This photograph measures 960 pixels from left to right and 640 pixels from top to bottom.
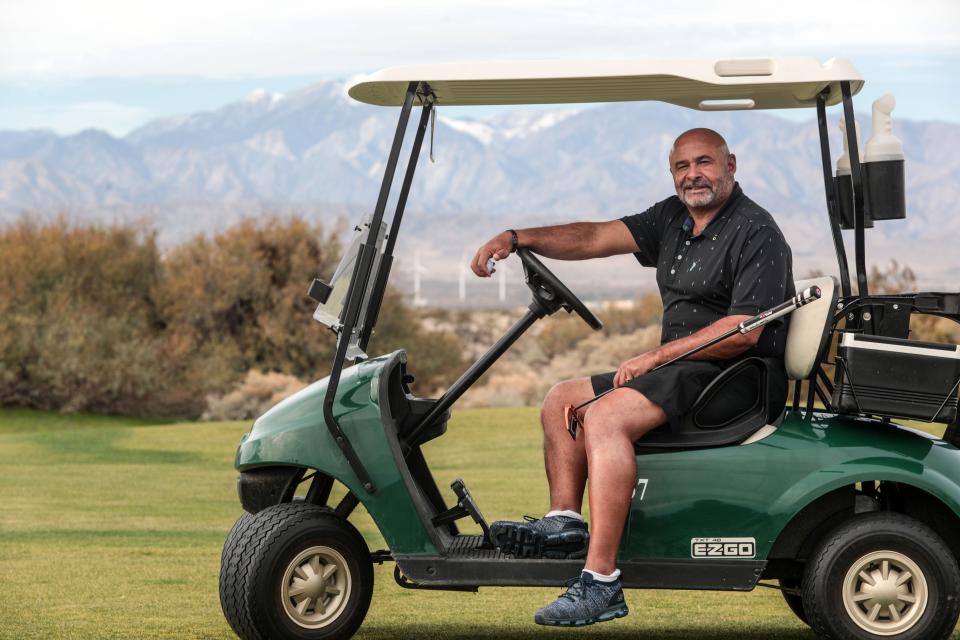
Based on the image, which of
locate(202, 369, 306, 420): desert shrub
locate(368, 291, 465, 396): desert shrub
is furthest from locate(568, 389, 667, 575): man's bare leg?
locate(368, 291, 465, 396): desert shrub

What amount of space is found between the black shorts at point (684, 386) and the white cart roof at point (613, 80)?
0.97m

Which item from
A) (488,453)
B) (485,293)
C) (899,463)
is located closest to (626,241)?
(899,463)

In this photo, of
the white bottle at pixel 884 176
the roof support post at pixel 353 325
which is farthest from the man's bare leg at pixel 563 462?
the white bottle at pixel 884 176

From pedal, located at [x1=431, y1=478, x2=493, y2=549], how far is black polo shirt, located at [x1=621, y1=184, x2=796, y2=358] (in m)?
0.92

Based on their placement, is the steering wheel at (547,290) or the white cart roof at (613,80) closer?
the white cart roof at (613,80)

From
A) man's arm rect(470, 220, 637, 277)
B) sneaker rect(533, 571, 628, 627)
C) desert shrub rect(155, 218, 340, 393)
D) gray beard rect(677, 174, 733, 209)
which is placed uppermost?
gray beard rect(677, 174, 733, 209)

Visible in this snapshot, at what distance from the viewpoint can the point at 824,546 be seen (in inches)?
193

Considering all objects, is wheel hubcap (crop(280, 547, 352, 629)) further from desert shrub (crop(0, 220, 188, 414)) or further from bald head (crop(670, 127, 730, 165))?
desert shrub (crop(0, 220, 188, 414))

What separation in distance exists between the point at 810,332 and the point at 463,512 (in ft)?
4.39

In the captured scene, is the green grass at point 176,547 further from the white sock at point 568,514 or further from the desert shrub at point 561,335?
the desert shrub at point 561,335

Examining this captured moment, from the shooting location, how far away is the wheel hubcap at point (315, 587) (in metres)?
4.87

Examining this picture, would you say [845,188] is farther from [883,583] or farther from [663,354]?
[883,583]

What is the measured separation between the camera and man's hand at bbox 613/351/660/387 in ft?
16.1

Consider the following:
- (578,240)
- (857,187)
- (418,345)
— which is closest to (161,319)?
(418,345)
